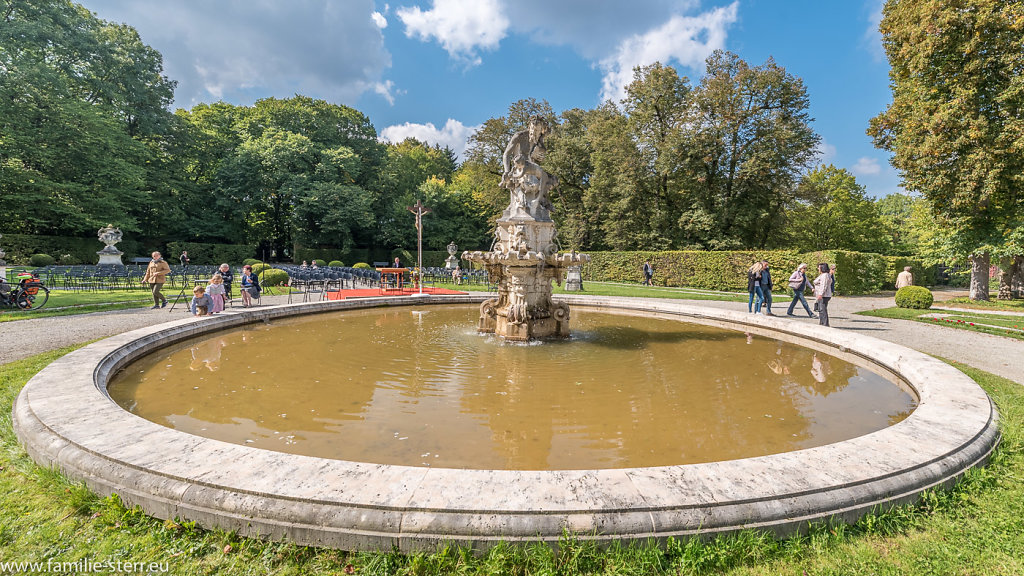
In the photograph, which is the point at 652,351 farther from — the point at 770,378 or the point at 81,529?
the point at 81,529

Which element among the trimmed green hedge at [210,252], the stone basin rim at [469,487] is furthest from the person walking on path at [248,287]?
the trimmed green hedge at [210,252]

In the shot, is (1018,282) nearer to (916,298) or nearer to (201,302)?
(916,298)

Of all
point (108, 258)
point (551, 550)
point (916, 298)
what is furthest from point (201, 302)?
point (108, 258)

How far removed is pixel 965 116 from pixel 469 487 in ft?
77.7

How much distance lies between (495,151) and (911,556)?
133ft

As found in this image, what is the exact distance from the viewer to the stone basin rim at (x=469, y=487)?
2.35 metres

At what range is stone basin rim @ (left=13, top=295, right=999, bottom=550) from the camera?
235 cm

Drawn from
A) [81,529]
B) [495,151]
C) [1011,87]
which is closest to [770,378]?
[81,529]

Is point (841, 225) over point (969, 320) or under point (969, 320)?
over

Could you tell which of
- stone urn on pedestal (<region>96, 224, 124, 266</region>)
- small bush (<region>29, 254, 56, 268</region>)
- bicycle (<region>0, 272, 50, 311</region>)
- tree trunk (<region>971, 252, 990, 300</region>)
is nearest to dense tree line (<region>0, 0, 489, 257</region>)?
small bush (<region>29, 254, 56, 268</region>)

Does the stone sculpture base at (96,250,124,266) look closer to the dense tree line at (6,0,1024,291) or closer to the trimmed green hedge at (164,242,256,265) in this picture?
the dense tree line at (6,0,1024,291)

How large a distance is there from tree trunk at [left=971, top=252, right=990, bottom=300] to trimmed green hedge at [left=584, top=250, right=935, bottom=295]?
14.3 feet

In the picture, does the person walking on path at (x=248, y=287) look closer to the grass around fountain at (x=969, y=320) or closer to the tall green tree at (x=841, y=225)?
the grass around fountain at (x=969, y=320)

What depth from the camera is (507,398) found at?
5.23m
